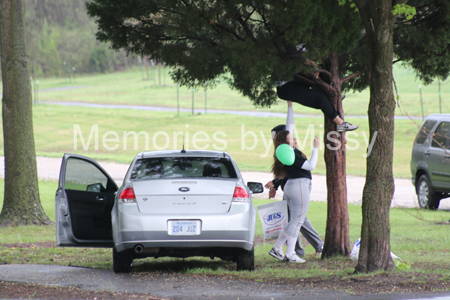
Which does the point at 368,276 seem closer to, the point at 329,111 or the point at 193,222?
the point at 193,222

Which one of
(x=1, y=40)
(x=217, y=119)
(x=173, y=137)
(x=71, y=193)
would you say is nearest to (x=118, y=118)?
(x=217, y=119)

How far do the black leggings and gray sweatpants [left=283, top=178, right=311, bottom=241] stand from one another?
963 mm

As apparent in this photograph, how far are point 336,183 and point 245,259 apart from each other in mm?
1821

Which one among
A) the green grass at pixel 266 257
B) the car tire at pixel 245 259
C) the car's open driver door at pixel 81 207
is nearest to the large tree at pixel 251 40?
the green grass at pixel 266 257

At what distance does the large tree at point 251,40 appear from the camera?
6.61m

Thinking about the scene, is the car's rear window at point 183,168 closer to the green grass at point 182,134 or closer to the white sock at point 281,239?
the white sock at point 281,239

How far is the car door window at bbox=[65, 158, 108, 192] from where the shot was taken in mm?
7164

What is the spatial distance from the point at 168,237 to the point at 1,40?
25.9 feet

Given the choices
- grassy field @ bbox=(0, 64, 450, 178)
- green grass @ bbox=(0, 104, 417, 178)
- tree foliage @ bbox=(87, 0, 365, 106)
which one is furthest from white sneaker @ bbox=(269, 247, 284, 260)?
green grass @ bbox=(0, 104, 417, 178)

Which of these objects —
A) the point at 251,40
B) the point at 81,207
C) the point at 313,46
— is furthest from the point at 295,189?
the point at 81,207

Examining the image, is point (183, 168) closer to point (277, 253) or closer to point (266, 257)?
point (277, 253)

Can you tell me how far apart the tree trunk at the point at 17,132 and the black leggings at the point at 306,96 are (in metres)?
6.47

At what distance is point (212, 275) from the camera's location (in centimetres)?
637
